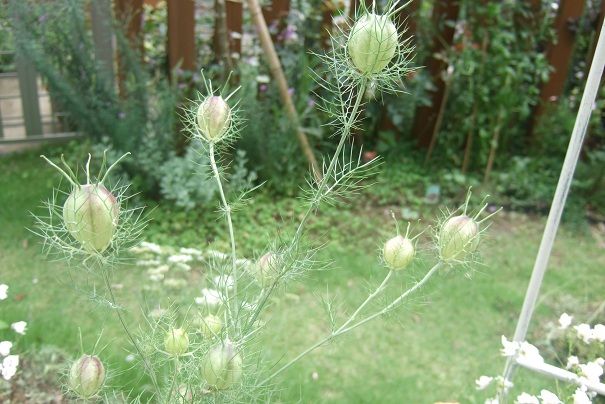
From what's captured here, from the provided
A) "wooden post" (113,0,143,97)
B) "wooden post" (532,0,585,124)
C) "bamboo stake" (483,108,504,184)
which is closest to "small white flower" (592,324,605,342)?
"bamboo stake" (483,108,504,184)

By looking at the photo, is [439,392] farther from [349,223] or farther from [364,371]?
[349,223]

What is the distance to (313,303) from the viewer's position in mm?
2559

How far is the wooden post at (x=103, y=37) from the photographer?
9.50ft

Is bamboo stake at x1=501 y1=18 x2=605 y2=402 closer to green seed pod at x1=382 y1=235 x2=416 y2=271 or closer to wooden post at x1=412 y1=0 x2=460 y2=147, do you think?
green seed pod at x1=382 y1=235 x2=416 y2=271

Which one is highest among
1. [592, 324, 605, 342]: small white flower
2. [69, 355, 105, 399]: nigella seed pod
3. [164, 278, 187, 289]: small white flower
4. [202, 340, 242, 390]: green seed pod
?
[202, 340, 242, 390]: green seed pod

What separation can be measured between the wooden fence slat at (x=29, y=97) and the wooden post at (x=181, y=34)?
2.85 feet

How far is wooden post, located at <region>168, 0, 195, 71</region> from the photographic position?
3.15 meters

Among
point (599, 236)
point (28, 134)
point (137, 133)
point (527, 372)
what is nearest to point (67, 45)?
point (137, 133)

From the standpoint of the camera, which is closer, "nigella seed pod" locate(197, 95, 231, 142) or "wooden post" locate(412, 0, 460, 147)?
"nigella seed pod" locate(197, 95, 231, 142)

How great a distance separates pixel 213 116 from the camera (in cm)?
91

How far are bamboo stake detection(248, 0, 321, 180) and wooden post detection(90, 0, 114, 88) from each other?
2.16 ft

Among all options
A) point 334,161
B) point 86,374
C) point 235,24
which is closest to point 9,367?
point 86,374

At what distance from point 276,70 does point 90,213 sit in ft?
7.67

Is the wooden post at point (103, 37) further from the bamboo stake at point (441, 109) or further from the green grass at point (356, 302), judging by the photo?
the bamboo stake at point (441, 109)
